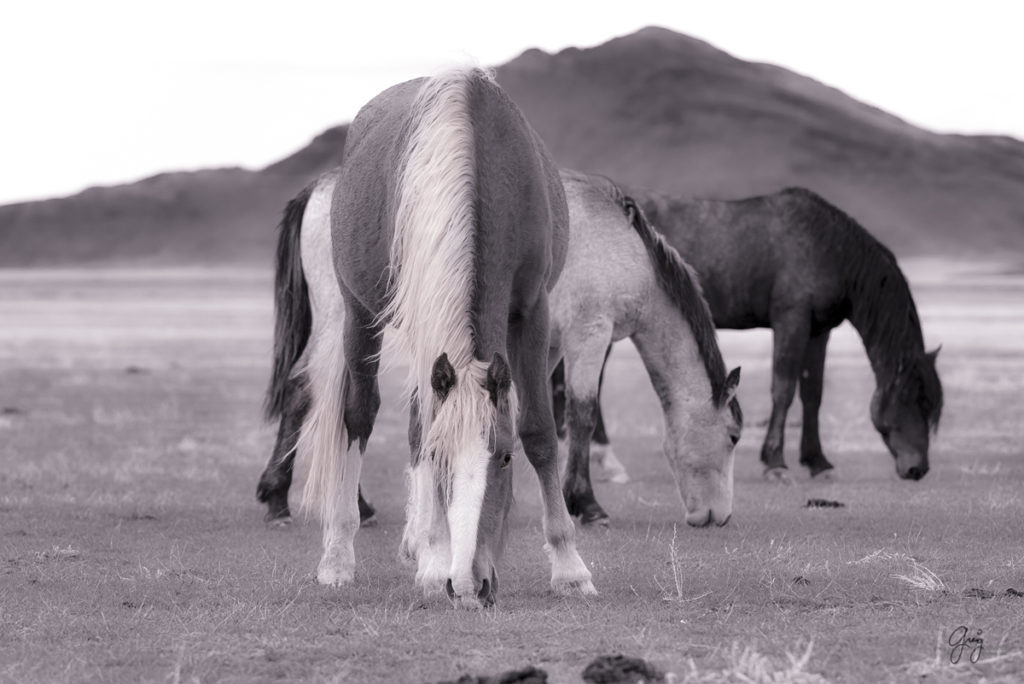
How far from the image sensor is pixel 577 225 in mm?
10695

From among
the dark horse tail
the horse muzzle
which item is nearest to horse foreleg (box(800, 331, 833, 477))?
the dark horse tail

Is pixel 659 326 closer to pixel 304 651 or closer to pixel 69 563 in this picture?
pixel 69 563

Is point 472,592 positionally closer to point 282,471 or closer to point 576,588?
point 576,588

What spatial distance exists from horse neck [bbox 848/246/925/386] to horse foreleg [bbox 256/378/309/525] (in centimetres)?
552

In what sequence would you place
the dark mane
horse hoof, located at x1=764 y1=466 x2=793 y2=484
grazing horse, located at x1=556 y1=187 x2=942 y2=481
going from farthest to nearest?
horse hoof, located at x1=764 y1=466 x2=793 y2=484
grazing horse, located at x1=556 y1=187 x2=942 y2=481
the dark mane

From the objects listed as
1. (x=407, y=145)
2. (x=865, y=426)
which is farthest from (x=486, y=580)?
(x=865, y=426)

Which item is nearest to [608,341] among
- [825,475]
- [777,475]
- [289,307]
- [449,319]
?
[289,307]

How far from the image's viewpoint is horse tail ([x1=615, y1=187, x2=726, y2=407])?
1038 cm

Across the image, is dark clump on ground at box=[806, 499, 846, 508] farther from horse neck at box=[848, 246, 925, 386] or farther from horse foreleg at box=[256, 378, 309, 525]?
horse foreleg at box=[256, 378, 309, 525]

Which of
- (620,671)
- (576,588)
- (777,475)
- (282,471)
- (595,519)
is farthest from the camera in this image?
(777,475)

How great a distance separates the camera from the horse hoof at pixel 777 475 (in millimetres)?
13484

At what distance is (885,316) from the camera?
13148 millimetres

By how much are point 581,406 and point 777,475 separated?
385cm

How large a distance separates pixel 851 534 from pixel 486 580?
4388 millimetres
